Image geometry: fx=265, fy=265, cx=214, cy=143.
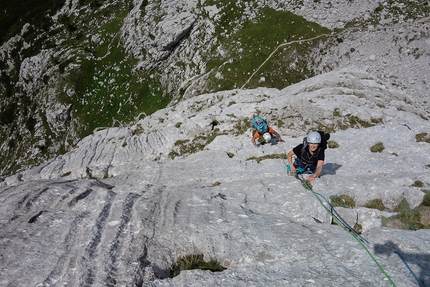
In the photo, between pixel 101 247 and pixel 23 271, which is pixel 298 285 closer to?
pixel 101 247

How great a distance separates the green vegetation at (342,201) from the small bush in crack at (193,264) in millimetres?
7796

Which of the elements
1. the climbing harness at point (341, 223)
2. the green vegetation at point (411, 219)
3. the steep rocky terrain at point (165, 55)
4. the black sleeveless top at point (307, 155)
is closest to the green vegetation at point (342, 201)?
the climbing harness at point (341, 223)

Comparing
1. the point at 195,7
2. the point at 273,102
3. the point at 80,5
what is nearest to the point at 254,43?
the point at 195,7

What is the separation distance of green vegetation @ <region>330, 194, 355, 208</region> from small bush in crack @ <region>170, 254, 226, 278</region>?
7.80 m

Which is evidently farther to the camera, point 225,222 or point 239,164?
point 239,164

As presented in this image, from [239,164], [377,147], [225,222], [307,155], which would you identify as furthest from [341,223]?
[377,147]

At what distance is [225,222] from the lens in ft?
43.2

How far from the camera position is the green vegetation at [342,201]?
48.6 feet

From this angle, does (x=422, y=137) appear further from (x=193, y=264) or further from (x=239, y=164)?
(x=193, y=264)

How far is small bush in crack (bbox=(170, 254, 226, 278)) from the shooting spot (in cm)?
1079

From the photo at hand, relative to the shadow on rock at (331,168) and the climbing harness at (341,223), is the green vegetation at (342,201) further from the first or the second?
the shadow on rock at (331,168)

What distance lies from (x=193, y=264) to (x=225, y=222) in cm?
279

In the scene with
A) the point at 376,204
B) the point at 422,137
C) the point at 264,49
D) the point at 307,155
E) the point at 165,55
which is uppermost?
the point at 264,49

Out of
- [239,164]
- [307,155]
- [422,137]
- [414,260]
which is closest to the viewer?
[414,260]
